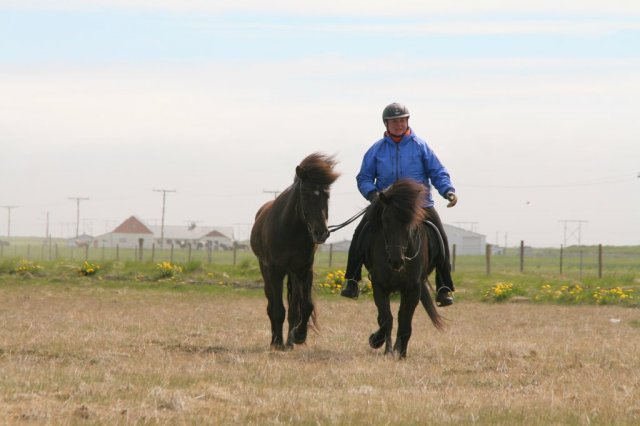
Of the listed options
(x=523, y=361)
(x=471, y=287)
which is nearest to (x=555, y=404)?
(x=523, y=361)

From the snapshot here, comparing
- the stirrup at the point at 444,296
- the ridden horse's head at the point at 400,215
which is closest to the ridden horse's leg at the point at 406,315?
the stirrup at the point at 444,296

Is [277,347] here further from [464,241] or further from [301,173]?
[464,241]

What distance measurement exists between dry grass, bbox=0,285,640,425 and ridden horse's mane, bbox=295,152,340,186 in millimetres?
2034

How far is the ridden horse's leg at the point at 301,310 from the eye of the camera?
14.1 m

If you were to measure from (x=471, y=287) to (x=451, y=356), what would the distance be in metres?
16.3

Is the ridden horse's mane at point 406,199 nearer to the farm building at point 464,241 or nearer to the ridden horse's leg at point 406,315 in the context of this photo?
the ridden horse's leg at point 406,315

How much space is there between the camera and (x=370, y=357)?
12.5m

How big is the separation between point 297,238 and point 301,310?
1030 mm

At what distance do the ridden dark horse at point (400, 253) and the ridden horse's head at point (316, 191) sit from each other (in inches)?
23.3

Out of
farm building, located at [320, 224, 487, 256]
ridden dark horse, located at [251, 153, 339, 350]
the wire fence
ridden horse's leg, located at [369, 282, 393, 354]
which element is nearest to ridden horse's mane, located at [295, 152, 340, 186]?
ridden dark horse, located at [251, 153, 339, 350]

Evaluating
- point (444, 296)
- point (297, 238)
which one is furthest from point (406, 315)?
point (297, 238)

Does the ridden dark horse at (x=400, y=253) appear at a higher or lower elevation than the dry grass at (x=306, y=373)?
higher

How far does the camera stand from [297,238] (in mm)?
13727

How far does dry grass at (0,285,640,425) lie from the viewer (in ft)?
26.6
